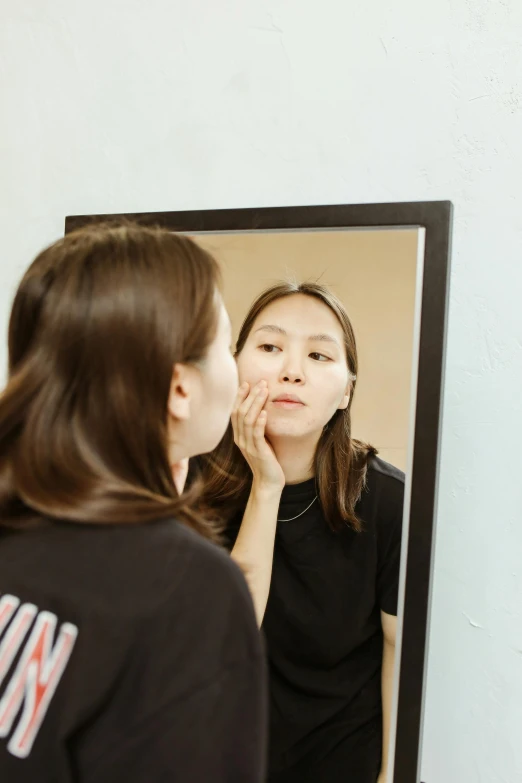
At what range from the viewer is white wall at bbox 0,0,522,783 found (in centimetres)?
100

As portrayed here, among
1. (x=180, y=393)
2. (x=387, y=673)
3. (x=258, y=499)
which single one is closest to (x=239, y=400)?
(x=258, y=499)

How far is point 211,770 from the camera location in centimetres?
57

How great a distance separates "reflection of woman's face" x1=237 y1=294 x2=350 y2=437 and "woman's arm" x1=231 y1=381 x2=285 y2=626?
16 millimetres

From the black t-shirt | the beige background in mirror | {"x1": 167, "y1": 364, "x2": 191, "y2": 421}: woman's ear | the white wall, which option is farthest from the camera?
the white wall

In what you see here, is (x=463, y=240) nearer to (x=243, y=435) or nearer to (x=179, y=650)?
(x=243, y=435)

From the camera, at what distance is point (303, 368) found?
905mm

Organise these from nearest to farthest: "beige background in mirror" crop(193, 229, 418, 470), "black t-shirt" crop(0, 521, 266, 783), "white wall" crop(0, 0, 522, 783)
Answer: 1. "black t-shirt" crop(0, 521, 266, 783)
2. "beige background in mirror" crop(193, 229, 418, 470)
3. "white wall" crop(0, 0, 522, 783)

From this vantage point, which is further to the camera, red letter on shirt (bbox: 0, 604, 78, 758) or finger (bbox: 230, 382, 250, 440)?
finger (bbox: 230, 382, 250, 440)

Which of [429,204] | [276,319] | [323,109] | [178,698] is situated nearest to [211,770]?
[178,698]

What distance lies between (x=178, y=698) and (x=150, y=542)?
0.11 metres

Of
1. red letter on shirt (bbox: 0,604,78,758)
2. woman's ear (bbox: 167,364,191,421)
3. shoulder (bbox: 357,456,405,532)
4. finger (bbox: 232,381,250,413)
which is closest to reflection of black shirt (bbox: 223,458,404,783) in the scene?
shoulder (bbox: 357,456,405,532)

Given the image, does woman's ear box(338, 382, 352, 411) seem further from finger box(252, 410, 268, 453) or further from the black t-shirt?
the black t-shirt

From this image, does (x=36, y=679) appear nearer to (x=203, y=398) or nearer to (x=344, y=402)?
(x=203, y=398)

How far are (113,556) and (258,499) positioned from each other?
352 millimetres
